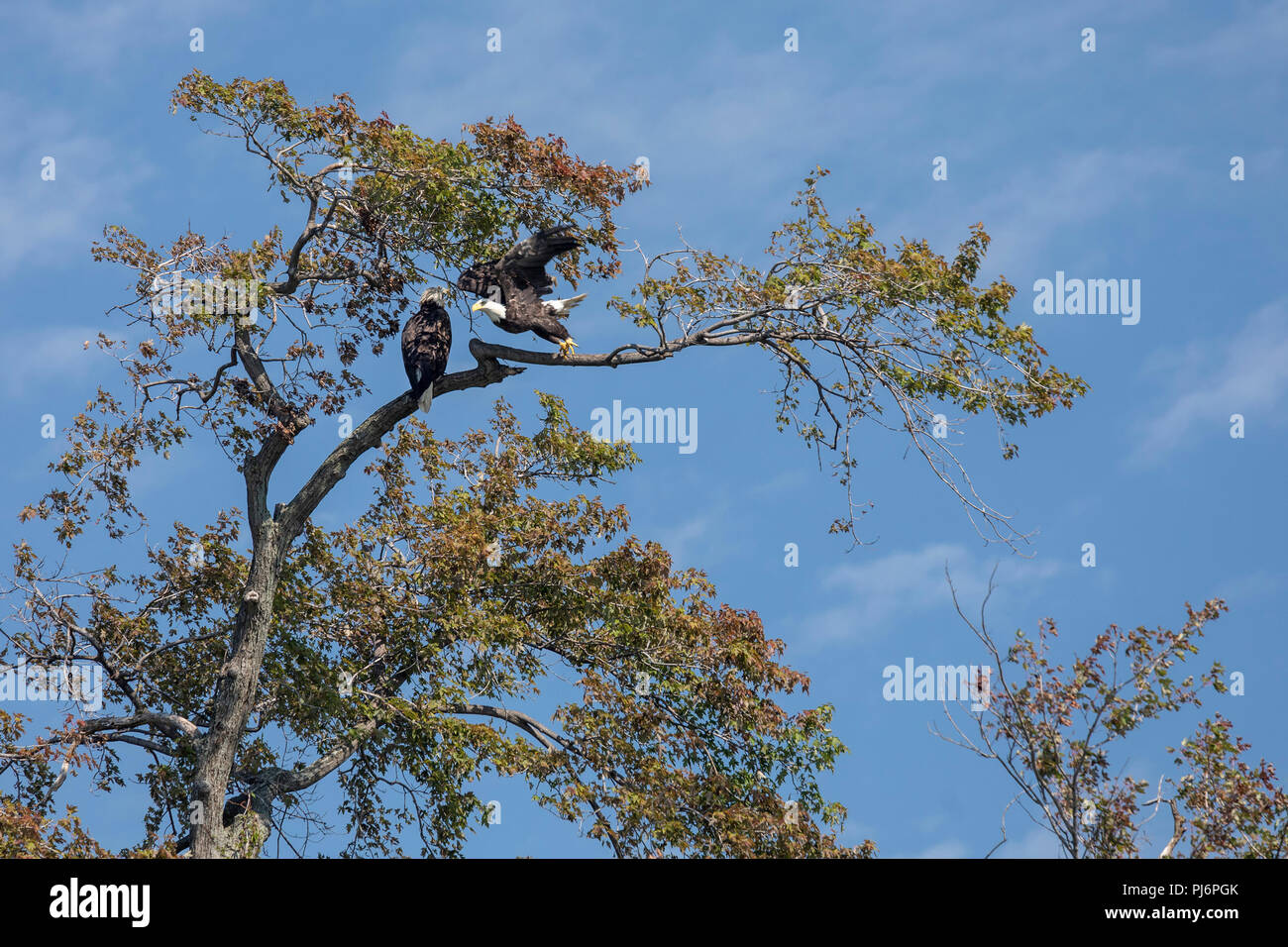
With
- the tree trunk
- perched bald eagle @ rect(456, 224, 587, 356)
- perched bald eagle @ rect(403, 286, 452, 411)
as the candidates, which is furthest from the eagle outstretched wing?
the tree trunk

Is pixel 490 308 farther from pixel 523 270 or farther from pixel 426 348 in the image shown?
pixel 426 348

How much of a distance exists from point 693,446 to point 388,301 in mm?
3344

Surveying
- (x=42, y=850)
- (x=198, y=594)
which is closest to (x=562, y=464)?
(x=198, y=594)

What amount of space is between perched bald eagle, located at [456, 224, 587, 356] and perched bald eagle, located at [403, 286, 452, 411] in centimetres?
41

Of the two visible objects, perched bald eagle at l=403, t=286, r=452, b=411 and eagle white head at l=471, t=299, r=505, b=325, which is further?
perched bald eagle at l=403, t=286, r=452, b=411

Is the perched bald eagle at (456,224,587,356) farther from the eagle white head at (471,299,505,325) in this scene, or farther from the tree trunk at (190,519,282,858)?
the tree trunk at (190,519,282,858)

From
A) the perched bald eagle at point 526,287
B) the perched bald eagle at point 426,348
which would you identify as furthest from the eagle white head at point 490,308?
the perched bald eagle at point 426,348

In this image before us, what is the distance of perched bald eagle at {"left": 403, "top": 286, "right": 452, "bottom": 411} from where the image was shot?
39.0 feet

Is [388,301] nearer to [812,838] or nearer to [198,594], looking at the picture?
[198,594]

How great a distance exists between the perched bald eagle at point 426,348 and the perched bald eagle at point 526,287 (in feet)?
1.33

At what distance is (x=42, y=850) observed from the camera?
1079 centimetres

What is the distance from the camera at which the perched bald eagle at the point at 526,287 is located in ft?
38.2

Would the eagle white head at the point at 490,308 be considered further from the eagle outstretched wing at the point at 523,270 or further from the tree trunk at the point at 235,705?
the tree trunk at the point at 235,705

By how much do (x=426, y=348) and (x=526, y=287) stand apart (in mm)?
1052
